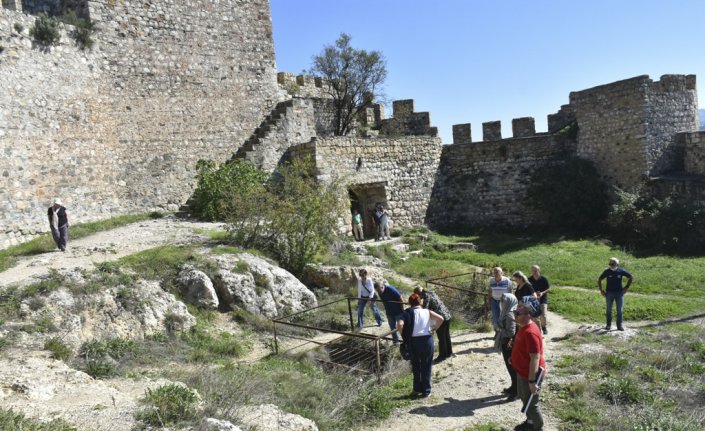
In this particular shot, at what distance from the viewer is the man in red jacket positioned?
23.4 feet

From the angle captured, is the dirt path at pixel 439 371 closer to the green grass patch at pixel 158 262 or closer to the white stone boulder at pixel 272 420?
the green grass patch at pixel 158 262

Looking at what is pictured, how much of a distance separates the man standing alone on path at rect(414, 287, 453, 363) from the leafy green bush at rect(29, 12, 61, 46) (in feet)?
41.4

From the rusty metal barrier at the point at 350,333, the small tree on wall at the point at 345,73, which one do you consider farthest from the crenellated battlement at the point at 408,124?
the rusty metal barrier at the point at 350,333

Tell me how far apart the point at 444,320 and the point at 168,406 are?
494 cm

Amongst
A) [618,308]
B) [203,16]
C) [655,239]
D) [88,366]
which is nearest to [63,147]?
[203,16]

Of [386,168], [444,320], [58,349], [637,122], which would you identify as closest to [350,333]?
→ [444,320]

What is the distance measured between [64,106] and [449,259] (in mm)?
12547

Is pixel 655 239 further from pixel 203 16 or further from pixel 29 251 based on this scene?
pixel 29 251

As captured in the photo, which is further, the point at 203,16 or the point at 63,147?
the point at 203,16

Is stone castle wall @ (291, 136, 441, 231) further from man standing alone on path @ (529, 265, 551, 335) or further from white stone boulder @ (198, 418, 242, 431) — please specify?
white stone boulder @ (198, 418, 242, 431)

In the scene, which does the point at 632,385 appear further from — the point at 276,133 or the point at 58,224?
the point at 276,133

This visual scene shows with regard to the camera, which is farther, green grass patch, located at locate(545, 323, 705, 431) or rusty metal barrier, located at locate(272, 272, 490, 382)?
rusty metal barrier, located at locate(272, 272, 490, 382)

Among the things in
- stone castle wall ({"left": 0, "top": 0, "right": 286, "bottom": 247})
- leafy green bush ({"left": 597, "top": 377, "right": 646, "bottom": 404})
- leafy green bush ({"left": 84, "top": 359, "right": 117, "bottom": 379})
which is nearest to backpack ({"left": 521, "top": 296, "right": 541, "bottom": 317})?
leafy green bush ({"left": 597, "top": 377, "right": 646, "bottom": 404})

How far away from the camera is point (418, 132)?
26703 millimetres
